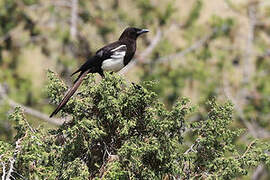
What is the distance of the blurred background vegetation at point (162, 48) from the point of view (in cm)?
1113

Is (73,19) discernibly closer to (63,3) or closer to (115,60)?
(63,3)

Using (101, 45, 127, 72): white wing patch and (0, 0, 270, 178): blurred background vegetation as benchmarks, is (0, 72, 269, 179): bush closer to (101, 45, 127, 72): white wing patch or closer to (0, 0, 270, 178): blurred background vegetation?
(101, 45, 127, 72): white wing patch

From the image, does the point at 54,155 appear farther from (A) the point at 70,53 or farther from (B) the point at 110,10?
(B) the point at 110,10

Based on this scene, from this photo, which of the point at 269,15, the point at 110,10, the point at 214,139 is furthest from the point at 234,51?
the point at 214,139

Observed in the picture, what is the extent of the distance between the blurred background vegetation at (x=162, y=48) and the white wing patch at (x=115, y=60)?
5.43 m

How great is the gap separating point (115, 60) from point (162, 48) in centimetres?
664

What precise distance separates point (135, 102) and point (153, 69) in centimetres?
786

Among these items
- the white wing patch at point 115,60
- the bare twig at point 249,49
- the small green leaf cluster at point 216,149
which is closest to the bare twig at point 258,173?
the bare twig at point 249,49

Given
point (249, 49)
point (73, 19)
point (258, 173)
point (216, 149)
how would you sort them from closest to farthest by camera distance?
point (216, 149), point (258, 173), point (73, 19), point (249, 49)

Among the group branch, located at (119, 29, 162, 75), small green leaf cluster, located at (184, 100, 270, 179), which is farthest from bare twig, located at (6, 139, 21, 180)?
branch, located at (119, 29, 162, 75)

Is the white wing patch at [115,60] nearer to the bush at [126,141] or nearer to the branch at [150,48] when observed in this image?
the bush at [126,141]

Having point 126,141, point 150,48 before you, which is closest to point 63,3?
point 150,48

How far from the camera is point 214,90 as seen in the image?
11.0m

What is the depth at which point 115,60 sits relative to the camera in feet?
16.9
